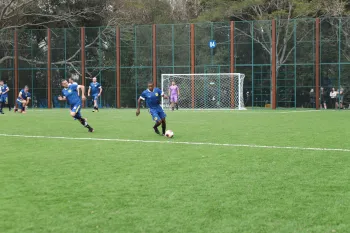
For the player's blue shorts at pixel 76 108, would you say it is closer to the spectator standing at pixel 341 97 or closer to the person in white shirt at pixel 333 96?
the spectator standing at pixel 341 97

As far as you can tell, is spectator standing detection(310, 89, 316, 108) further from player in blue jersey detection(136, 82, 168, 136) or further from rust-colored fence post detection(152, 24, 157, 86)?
player in blue jersey detection(136, 82, 168, 136)

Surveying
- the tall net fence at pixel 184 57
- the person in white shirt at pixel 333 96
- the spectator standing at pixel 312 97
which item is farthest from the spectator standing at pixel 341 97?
the spectator standing at pixel 312 97

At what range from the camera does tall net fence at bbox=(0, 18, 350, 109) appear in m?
40.4

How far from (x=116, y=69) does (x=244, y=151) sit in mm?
32965

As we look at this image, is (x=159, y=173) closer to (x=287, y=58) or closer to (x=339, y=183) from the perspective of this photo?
(x=339, y=183)

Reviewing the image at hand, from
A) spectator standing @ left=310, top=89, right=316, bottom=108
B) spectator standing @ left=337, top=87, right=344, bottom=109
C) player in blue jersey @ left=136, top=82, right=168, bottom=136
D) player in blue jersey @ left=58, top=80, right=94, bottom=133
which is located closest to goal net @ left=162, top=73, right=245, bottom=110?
spectator standing @ left=310, top=89, right=316, bottom=108

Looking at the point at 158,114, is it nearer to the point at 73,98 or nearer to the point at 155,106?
the point at 155,106

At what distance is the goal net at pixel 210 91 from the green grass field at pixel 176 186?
25760 mm

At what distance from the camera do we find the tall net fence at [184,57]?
40406 mm

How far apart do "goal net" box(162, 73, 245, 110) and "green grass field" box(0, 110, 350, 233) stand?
25.8 metres

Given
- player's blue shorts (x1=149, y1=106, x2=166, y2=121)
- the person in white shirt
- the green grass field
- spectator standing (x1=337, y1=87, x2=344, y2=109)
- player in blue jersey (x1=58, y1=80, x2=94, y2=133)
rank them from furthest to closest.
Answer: the person in white shirt
spectator standing (x1=337, y1=87, x2=344, y2=109)
player in blue jersey (x1=58, y1=80, x2=94, y2=133)
player's blue shorts (x1=149, y1=106, x2=166, y2=121)
the green grass field

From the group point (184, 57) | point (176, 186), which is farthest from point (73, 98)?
point (184, 57)

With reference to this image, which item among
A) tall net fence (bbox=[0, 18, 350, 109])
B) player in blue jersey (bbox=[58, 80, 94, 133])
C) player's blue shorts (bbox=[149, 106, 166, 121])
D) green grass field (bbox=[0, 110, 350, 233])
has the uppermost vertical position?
tall net fence (bbox=[0, 18, 350, 109])

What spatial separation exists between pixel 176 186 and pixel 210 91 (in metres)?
33.0
